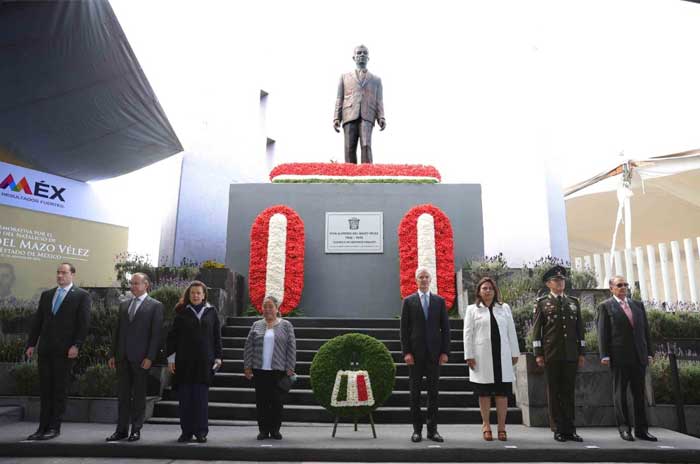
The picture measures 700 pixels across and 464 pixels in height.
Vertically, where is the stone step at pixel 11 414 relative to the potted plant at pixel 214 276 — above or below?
below

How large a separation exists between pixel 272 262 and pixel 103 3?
16.5 ft

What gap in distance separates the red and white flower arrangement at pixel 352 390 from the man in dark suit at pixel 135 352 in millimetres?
1742

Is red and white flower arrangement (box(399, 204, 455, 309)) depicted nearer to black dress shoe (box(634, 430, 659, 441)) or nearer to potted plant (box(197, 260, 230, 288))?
potted plant (box(197, 260, 230, 288))

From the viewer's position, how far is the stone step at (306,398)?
6.21m

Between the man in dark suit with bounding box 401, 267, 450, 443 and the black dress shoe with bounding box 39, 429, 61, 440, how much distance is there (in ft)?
10.5

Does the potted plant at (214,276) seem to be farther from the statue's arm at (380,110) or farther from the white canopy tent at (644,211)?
the white canopy tent at (644,211)

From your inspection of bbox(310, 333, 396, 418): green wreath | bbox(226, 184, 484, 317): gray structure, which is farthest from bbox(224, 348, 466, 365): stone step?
bbox(226, 184, 484, 317): gray structure

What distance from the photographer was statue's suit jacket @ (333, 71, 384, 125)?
37.7ft

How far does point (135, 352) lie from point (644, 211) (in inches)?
736

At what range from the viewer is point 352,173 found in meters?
11.0

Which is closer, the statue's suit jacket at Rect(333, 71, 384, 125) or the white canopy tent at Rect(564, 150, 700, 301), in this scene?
the statue's suit jacket at Rect(333, 71, 384, 125)

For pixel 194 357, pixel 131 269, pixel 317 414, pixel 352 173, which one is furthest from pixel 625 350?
pixel 131 269

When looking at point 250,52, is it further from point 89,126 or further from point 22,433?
point 22,433

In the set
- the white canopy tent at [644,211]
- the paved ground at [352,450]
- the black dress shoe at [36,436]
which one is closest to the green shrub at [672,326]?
the paved ground at [352,450]
